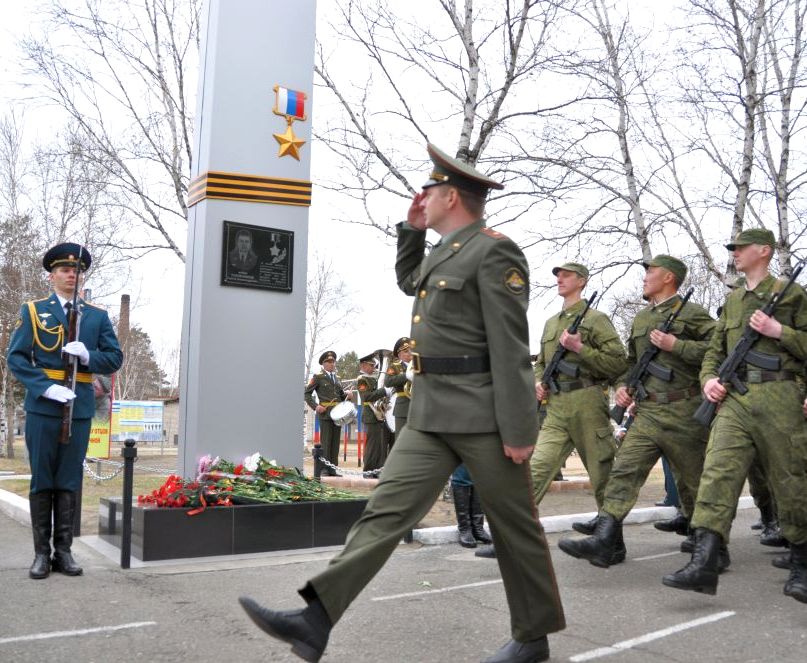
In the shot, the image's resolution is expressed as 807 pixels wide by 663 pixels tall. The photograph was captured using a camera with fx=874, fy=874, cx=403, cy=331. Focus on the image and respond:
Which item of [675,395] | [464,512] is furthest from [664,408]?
[464,512]

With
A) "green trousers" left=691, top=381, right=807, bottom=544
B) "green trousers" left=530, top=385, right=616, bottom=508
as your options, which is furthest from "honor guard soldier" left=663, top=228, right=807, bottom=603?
"green trousers" left=530, top=385, right=616, bottom=508

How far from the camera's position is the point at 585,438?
6781mm

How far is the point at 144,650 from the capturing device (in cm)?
411

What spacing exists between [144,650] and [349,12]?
10.4 m

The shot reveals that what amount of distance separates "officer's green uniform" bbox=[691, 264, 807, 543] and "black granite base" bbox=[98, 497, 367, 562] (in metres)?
3.03

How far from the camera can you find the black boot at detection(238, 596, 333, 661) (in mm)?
3354

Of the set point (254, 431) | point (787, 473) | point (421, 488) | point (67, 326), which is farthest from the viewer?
point (254, 431)

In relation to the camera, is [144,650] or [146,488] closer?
[144,650]

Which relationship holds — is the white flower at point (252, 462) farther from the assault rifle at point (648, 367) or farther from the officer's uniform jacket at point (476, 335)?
the officer's uniform jacket at point (476, 335)

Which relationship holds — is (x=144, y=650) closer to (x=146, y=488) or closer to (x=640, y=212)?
(x=146, y=488)

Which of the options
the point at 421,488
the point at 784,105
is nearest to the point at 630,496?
the point at 421,488

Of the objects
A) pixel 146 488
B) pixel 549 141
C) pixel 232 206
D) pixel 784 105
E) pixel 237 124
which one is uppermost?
pixel 784 105

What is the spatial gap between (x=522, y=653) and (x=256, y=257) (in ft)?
16.0

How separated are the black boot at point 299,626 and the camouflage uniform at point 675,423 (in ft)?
11.3
